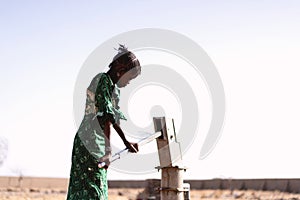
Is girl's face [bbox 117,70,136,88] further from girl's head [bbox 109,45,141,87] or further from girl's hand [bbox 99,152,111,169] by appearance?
girl's hand [bbox 99,152,111,169]

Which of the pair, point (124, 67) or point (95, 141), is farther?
point (124, 67)

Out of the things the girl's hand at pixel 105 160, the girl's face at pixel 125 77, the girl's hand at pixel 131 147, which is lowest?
the girl's hand at pixel 105 160

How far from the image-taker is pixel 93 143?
384 centimetres

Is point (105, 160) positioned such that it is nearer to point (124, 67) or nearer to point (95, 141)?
point (95, 141)

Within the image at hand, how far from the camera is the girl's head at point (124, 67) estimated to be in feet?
13.1

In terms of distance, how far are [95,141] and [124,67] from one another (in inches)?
23.9

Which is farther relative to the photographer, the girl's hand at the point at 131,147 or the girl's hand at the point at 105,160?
the girl's hand at the point at 131,147

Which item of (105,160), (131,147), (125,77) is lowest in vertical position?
(105,160)

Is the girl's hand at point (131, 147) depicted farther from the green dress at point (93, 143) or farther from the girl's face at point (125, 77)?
the girl's face at point (125, 77)

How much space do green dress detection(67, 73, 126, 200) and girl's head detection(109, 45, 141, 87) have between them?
0.35ft

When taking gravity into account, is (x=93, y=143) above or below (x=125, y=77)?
below

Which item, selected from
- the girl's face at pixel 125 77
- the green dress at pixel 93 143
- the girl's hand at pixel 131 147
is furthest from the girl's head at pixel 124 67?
the girl's hand at pixel 131 147

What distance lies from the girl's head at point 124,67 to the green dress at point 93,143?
0.11m

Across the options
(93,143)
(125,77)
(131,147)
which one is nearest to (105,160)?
(93,143)
